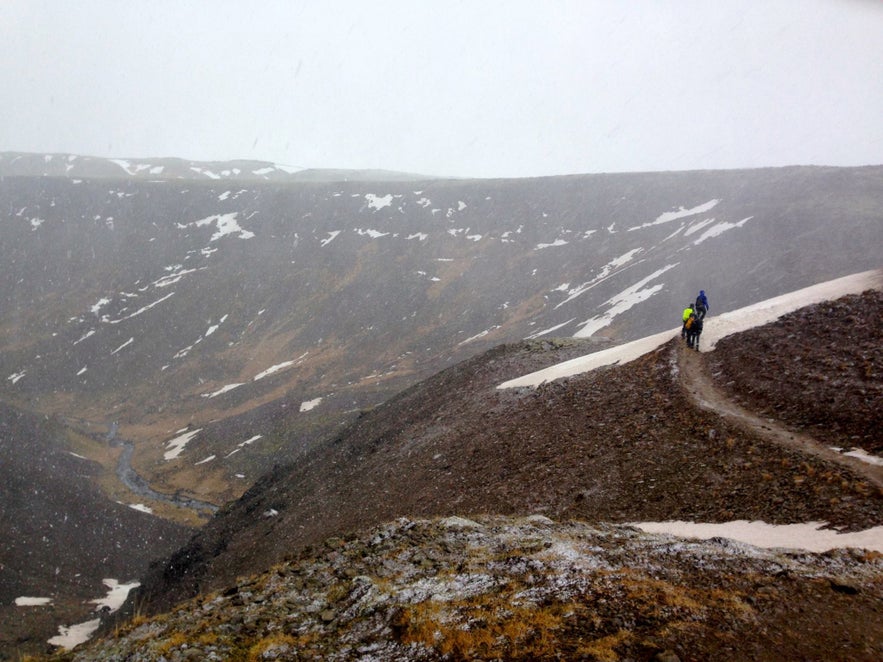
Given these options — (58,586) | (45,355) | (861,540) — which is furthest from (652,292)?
(45,355)

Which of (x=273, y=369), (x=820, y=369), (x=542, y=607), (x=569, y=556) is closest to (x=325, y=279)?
(x=273, y=369)

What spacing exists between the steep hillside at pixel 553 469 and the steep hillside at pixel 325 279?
23.6 meters

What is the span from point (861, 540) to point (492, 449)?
43.1 feet

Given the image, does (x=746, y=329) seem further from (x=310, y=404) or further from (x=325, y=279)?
(x=325, y=279)

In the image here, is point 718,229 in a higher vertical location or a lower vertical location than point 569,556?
higher

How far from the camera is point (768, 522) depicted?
10953 millimetres

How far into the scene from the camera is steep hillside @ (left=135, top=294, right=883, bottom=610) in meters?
12.4

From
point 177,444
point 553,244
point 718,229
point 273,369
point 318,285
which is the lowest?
point 177,444

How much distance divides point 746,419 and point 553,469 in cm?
613

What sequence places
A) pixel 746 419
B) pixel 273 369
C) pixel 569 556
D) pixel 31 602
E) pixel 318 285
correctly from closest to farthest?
pixel 569 556, pixel 746 419, pixel 31 602, pixel 273 369, pixel 318 285

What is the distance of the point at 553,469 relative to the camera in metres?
17.4

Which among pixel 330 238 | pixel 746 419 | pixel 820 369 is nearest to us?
pixel 746 419

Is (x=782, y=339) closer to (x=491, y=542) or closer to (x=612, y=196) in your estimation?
(x=491, y=542)

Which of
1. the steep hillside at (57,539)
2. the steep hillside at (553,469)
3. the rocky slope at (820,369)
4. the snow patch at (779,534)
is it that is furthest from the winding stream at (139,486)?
the snow patch at (779,534)
